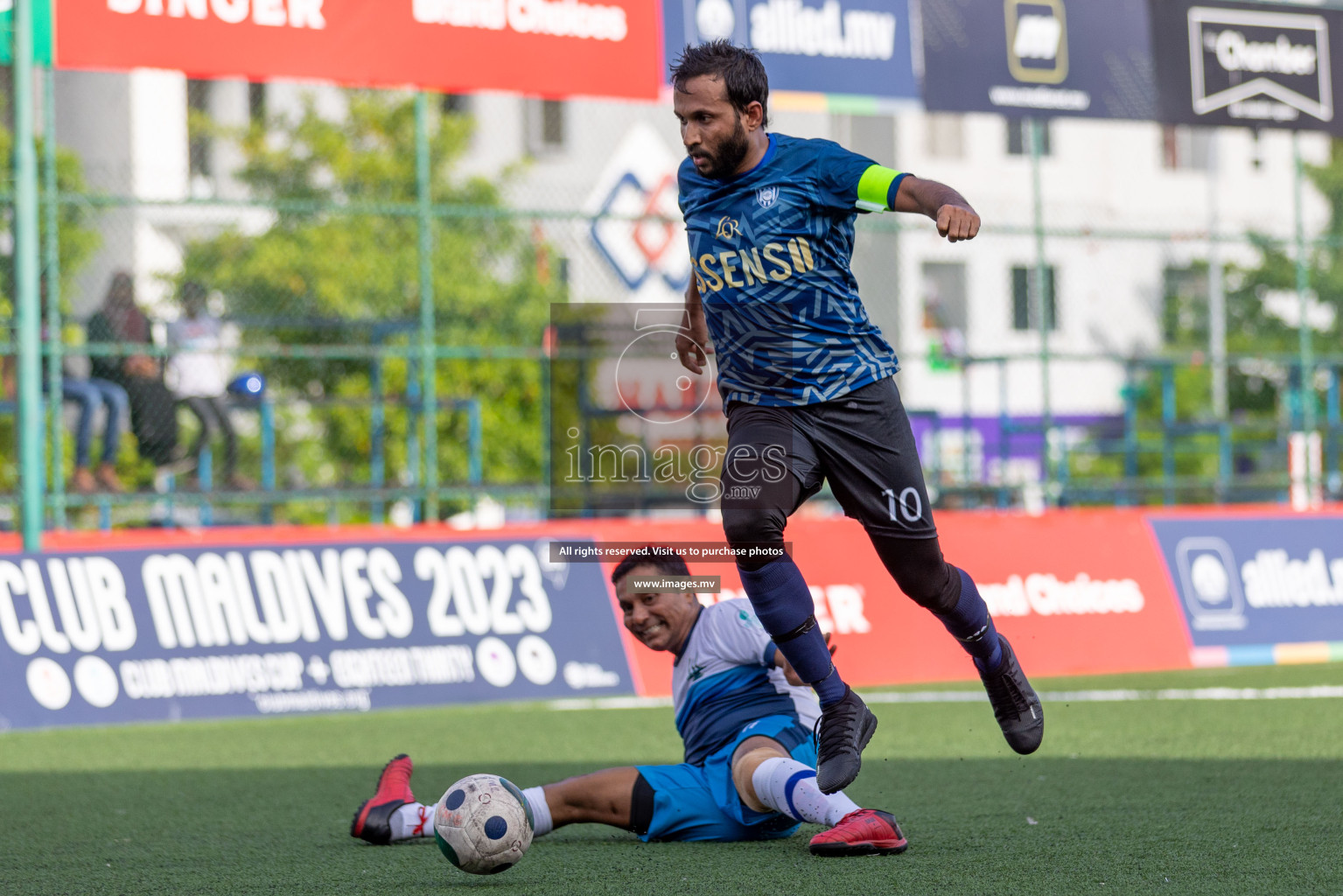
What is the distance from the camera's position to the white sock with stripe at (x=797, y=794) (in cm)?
508

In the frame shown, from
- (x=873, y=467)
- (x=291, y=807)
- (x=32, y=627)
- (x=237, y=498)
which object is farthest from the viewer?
(x=237, y=498)

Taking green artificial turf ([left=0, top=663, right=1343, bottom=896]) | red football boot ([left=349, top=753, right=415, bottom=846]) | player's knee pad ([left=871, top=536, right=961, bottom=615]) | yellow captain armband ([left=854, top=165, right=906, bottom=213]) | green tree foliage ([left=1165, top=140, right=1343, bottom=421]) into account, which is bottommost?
green artificial turf ([left=0, top=663, right=1343, bottom=896])

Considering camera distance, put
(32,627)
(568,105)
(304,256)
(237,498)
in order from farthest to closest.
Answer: (568,105) → (304,256) → (237,498) → (32,627)

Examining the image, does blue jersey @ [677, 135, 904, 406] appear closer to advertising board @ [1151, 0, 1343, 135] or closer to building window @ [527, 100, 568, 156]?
advertising board @ [1151, 0, 1343, 135]

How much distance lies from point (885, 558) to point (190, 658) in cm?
573

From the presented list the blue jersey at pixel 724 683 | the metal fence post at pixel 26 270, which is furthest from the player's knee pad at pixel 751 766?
the metal fence post at pixel 26 270

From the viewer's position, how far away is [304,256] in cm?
2364

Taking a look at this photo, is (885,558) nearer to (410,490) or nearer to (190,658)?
(190,658)

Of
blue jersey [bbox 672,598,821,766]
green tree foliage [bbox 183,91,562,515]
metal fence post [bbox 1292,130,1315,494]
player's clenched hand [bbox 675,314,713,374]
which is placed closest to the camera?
blue jersey [bbox 672,598,821,766]

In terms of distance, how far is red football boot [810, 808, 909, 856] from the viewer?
4.97m

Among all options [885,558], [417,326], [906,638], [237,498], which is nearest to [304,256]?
[417,326]

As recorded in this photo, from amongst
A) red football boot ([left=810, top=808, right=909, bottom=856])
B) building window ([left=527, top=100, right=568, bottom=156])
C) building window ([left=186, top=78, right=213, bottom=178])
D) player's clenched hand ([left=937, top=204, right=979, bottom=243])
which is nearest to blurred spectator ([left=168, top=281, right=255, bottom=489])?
red football boot ([left=810, top=808, right=909, bottom=856])

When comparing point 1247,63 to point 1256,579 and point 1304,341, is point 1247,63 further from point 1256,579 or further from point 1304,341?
point 1256,579

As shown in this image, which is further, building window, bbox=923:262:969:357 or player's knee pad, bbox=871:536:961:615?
building window, bbox=923:262:969:357
